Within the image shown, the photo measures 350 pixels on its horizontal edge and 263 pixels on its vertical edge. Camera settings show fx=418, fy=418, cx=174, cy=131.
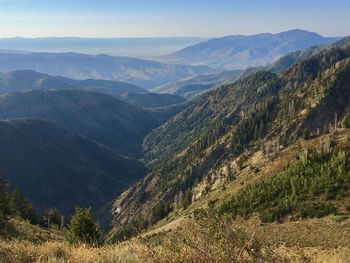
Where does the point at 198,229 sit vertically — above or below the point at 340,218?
above

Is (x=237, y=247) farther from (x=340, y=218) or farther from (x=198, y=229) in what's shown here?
(x=340, y=218)

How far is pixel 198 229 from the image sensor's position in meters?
10.7

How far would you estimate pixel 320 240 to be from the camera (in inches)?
1515

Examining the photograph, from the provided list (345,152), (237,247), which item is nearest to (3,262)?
(237,247)

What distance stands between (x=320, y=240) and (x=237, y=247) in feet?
105

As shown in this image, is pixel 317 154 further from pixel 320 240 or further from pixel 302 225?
pixel 320 240

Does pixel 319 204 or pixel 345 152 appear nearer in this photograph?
pixel 319 204

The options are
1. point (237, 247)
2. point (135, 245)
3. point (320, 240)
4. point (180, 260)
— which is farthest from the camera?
point (320, 240)

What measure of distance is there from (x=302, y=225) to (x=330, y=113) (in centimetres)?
15540

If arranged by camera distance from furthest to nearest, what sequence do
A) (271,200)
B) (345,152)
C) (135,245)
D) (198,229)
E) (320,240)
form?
1. (345,152)
2. (271,200)
3. (320,240)
4. (135,245)
5. (198,229)

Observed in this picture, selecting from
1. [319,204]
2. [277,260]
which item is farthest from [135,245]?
[319,204]

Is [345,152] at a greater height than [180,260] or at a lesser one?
lesser

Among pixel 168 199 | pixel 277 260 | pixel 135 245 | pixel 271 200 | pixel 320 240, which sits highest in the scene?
pixel 277 260

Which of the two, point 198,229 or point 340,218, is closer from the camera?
point 198,229
